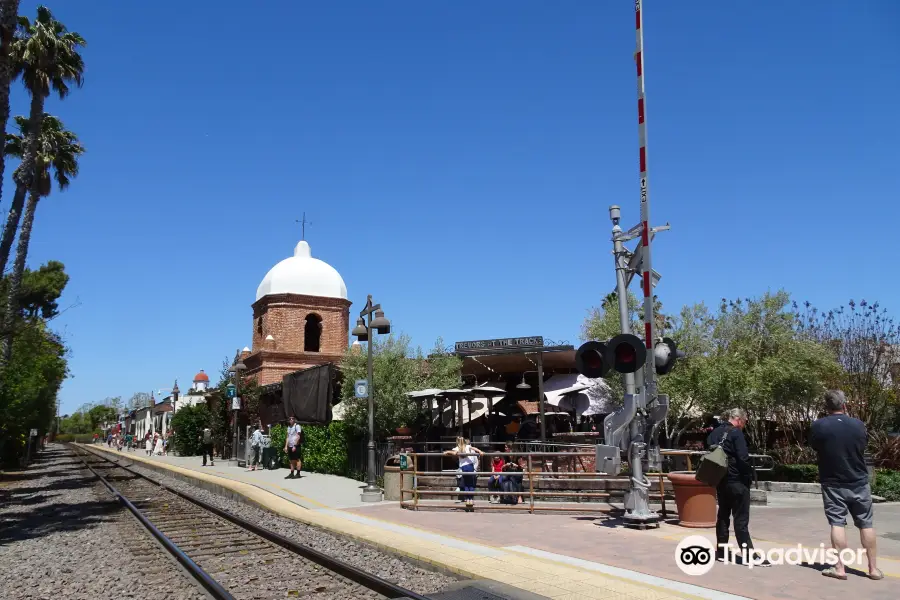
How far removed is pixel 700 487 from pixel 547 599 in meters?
4.30

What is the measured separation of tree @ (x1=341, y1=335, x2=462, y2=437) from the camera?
20.5 metres

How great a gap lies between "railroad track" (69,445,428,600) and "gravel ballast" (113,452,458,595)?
34 cm

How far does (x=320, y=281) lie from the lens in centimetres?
3531

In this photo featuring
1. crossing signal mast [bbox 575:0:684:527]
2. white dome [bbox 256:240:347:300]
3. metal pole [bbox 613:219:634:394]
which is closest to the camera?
crossing signal mast [bbox 575:0:684:527]

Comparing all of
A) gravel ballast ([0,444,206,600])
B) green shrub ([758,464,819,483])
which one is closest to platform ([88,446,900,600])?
green shrub ([758,464,819,483])

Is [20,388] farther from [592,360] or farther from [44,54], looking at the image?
[592,360]

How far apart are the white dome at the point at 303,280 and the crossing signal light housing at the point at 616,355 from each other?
1035 inches

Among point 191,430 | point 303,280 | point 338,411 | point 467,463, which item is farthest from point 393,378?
point 191,430

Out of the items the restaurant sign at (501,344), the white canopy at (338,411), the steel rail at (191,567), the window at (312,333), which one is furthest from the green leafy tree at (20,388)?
the restaurant sign at (501,344)

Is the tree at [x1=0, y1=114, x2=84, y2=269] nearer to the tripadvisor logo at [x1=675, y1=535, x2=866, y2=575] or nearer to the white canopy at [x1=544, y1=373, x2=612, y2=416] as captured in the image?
the white canopy at [x1=544, y1=373, x2=612, y2=416]

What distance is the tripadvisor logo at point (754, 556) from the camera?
701cm

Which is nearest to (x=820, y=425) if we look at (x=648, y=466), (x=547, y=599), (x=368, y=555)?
(x=547, y=599)

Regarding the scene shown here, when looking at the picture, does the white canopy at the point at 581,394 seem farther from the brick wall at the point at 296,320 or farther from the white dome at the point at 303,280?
the white dome at the point at 303,280

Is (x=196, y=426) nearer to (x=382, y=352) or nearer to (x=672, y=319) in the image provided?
(x=382, y=352)
